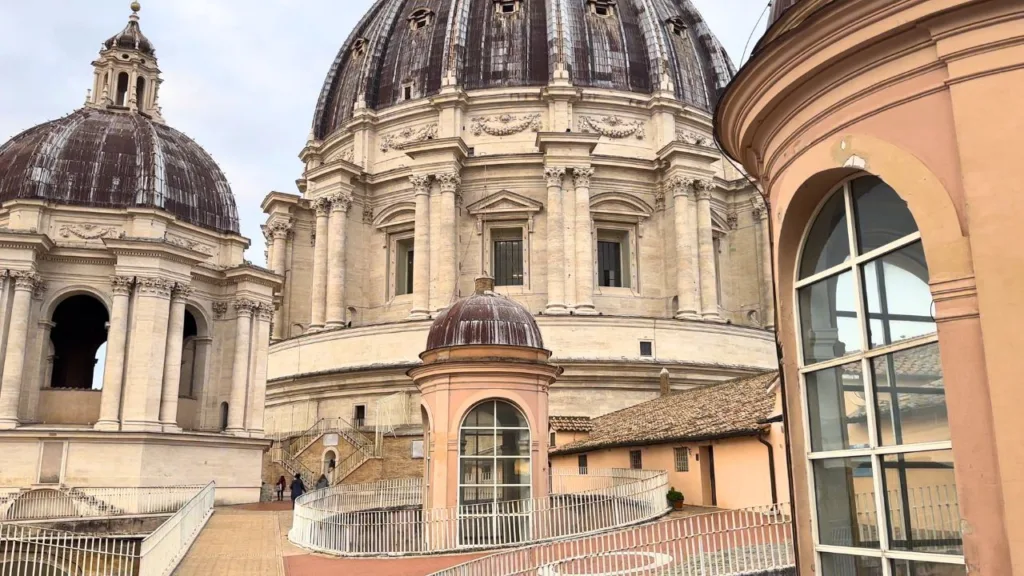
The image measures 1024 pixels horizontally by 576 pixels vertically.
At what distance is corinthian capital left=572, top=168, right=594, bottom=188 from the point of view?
41.2 metres

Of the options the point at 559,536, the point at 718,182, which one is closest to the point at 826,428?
the point at 559,536

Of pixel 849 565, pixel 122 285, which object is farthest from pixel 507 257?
pixel 849 565

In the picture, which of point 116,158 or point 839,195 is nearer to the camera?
point 839,195

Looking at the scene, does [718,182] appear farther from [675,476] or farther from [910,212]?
[910,212]

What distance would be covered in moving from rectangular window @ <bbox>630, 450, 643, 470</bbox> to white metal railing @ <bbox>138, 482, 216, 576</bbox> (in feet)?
41.2

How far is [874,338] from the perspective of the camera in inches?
226

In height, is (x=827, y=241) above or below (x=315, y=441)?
above

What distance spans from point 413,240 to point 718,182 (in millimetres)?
16255

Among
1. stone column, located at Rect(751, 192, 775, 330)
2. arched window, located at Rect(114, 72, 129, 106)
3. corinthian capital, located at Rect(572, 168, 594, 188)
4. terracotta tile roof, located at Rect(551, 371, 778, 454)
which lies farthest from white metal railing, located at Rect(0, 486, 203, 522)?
stone column, located at Rect(751, 192, 775, 330)

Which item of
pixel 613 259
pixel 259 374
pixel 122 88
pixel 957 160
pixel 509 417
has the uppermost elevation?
pixel 122 88

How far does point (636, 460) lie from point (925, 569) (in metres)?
21.8

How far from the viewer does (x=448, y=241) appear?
40.9m

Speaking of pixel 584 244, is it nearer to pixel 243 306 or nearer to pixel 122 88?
pixel 243 306

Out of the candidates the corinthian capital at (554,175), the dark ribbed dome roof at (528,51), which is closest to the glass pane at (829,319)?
the corinthian capital at (554,175)
